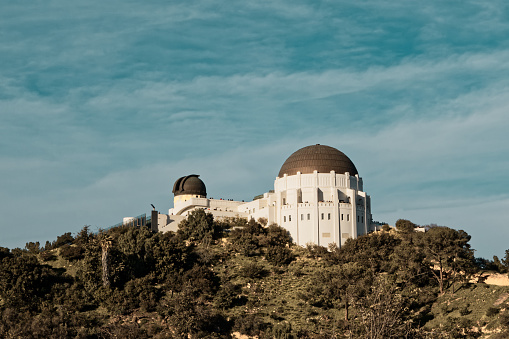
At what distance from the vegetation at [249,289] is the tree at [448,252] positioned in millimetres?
127

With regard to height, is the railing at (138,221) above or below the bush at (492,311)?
above

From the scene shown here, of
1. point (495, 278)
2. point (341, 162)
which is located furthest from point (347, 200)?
point (495, 278)

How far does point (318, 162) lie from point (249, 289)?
2706 centimetres

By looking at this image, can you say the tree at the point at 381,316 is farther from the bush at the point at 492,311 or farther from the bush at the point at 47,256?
the bush at the point at 47,256

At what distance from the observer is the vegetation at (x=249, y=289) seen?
7569 cm

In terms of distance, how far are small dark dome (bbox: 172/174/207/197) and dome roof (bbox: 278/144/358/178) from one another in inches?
705

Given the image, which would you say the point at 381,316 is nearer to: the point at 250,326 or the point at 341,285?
the point at 341,285

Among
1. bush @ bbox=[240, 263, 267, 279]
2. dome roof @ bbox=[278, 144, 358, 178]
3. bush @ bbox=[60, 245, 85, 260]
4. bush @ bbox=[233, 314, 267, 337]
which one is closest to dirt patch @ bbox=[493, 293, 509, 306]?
bush @ bbox=[233, 314, 267, 337]

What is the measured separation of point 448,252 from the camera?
279ft

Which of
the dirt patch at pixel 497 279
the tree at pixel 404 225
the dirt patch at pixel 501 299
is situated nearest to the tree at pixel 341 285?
the dirt patch at pixel 501 299

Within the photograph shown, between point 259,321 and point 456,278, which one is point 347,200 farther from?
point 259,321

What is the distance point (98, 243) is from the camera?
8956cm

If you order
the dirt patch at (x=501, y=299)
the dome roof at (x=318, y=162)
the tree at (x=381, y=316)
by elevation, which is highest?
the dome roof at (x=318, y=162)

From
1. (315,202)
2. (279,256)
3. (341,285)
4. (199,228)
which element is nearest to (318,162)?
(315,202)
